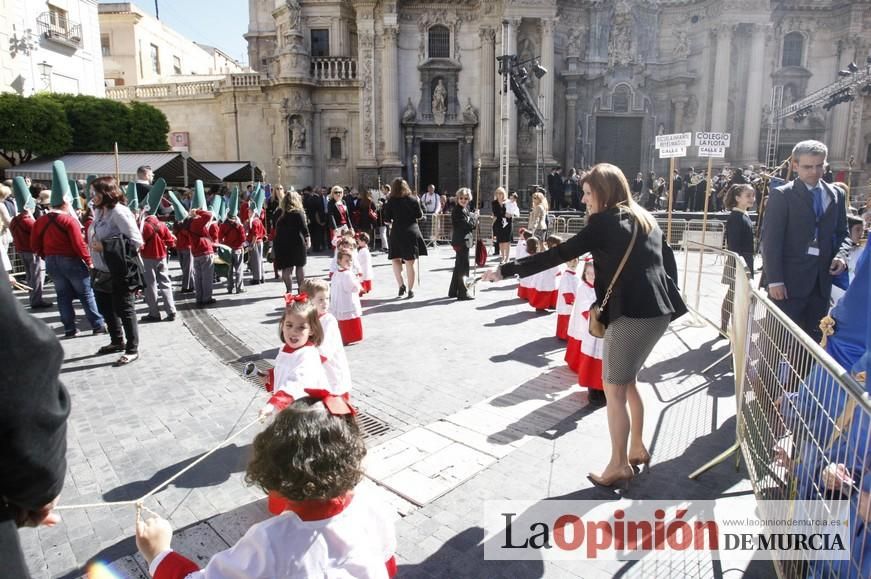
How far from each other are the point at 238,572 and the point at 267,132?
96.9 ft

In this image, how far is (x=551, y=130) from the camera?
27.5m

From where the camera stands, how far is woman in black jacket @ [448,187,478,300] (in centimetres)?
1038

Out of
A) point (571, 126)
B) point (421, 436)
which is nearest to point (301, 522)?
point (421, 436)

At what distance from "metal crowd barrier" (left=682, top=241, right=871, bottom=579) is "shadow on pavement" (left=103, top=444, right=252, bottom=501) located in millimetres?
3230

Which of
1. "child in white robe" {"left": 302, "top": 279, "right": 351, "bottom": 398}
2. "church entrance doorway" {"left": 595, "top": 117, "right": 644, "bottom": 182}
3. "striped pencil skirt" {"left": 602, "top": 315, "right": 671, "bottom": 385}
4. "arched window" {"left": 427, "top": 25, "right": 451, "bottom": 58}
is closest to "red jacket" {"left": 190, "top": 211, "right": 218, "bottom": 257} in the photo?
"child in white robe" {"left": 302, "top": 279, "right": 351, "bottom": 398}

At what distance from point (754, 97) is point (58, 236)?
96.6 feet

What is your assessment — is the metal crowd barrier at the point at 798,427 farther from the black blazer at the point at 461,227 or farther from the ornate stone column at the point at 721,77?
the ornate stone column at the point at 721,77

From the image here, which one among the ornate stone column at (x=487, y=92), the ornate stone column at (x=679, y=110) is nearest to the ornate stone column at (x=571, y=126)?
the ornate stone column at (x=487, y=92)

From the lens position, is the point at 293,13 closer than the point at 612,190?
No

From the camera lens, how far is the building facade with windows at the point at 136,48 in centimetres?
4147

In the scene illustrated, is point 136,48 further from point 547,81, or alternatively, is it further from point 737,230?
point 737,230

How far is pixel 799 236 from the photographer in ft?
17.3

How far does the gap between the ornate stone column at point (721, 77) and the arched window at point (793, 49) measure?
425cm

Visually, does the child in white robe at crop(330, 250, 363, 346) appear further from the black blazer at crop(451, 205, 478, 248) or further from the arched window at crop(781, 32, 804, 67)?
the arched window at crop(781, 32, 804, 67)
